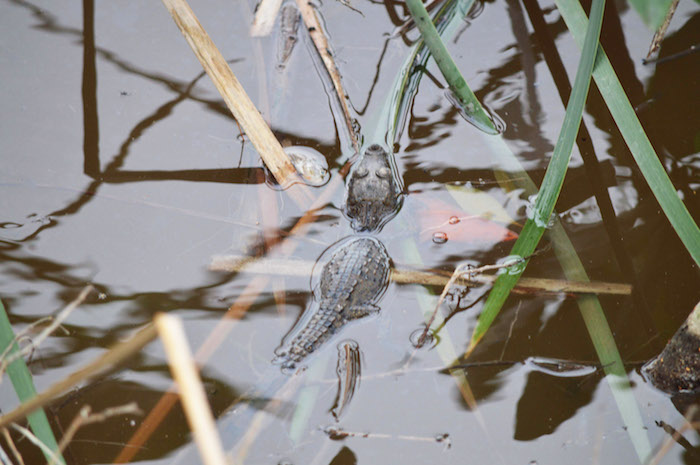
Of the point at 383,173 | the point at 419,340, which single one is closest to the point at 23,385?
the point at 419,340

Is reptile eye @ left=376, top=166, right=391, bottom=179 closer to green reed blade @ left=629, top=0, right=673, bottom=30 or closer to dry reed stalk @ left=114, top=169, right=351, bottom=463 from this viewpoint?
dry reed stalk @ left=114, top=169, right=351, bottom=463

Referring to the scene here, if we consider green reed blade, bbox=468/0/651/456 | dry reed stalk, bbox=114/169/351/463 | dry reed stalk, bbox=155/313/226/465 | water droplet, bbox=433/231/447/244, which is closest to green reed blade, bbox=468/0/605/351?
green reed blade, bbox=468/0/651/456

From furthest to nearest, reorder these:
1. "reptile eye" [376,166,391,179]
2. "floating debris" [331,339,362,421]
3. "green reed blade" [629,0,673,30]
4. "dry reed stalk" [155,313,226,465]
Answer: "reptile eye" [376,166,391,179] < "floating debris" [331,339,362,421] < "green reed blade" [629,0,673,30] < "dry reed stalk" [155,313,226,465]

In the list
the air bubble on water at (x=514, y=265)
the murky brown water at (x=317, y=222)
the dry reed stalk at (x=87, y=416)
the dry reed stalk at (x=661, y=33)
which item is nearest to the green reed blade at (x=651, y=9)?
the dry reed stalk at (x=87, y=416)

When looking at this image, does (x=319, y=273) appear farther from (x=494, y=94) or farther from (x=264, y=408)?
(x=494, y=94)

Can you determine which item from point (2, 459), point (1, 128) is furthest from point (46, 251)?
point (2, 459)

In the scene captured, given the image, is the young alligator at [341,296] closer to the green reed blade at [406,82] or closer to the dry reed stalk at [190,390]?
the green reed blade at [406,82]

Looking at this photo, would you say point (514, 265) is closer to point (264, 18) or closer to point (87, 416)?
point (87, 416)
